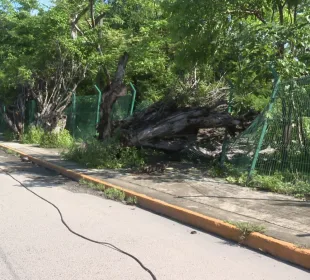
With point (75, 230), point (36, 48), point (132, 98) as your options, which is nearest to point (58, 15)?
point (36, 48)

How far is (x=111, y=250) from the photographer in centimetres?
508

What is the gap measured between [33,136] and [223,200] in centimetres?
1442

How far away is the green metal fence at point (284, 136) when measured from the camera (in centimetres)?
820

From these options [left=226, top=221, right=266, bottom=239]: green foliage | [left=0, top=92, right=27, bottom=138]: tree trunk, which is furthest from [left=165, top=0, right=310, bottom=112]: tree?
[left=0, top=92, right=27, bottom=138]: tree trunk

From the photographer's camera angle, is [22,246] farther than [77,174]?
No

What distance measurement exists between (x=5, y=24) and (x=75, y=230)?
1722 centimetres

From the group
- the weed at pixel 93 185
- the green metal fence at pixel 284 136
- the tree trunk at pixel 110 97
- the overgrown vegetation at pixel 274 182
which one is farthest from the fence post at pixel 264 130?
the tree trunk at pixel 110 97

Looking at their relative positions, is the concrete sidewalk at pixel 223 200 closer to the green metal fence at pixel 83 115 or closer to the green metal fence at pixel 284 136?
the green metal fence at pixel 284 136

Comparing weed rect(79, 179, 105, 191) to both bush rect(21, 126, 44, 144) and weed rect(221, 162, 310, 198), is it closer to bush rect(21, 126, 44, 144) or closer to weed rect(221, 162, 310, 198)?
weed rect(221, 162, 310, 198)

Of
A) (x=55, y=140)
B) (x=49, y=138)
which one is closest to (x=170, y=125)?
(x=55, y=140)

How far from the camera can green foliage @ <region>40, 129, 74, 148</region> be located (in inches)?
701

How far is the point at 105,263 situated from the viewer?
4652mm

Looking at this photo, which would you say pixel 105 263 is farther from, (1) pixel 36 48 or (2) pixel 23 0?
(2) pixel 23 0

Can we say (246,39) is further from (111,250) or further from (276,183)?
(111,250)
